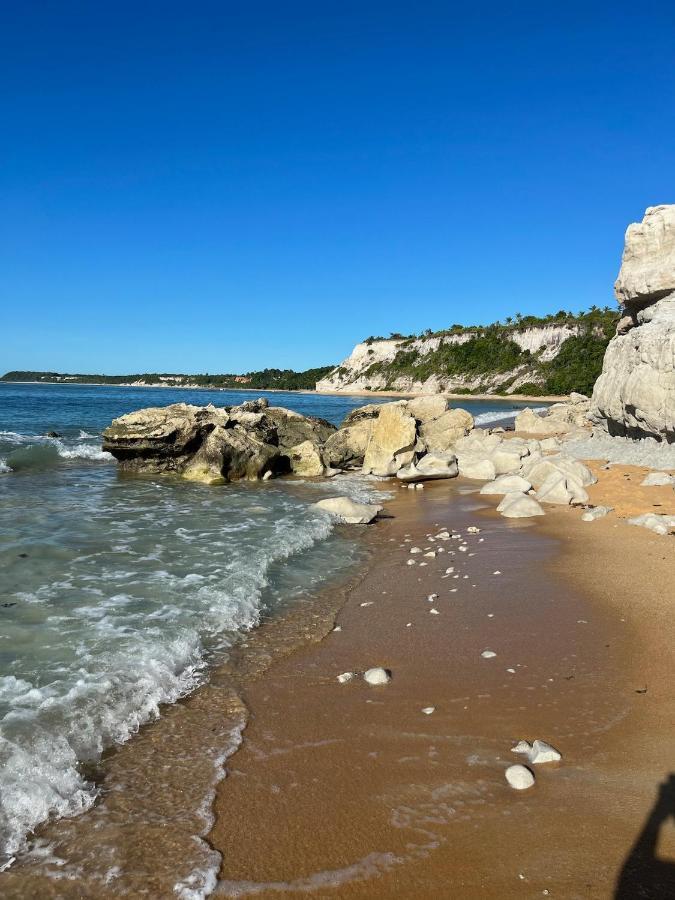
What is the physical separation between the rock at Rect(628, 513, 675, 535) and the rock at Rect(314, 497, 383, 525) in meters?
4.85

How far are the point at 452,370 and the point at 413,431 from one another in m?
107

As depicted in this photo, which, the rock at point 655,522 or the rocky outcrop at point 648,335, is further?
the rocky outcrop at point 648,335

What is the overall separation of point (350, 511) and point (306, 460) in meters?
7.62

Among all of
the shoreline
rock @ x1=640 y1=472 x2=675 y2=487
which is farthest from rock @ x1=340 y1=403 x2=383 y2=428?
the shoreline

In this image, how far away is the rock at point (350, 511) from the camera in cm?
1168

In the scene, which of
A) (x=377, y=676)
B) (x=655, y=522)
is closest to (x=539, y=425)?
(x=655, y=522)

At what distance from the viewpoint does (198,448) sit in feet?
61.9

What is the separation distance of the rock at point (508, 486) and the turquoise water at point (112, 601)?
176 inches

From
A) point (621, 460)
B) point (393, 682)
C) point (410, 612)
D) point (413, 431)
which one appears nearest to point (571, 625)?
point (410, 612)

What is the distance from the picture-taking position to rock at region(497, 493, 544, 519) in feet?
37.2

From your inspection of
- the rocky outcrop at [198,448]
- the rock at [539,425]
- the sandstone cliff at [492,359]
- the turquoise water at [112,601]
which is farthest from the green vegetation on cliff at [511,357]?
the turquoise water at [112,601]

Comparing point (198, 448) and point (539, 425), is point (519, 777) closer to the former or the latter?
point (198, 448)

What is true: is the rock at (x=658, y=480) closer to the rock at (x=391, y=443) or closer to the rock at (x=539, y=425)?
the rock at (x=391, y=443)

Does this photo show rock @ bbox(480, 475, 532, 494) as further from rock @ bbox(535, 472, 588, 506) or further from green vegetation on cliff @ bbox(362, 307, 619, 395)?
green vegetation on cliff @ bbox(362, 307, 619, 395)
